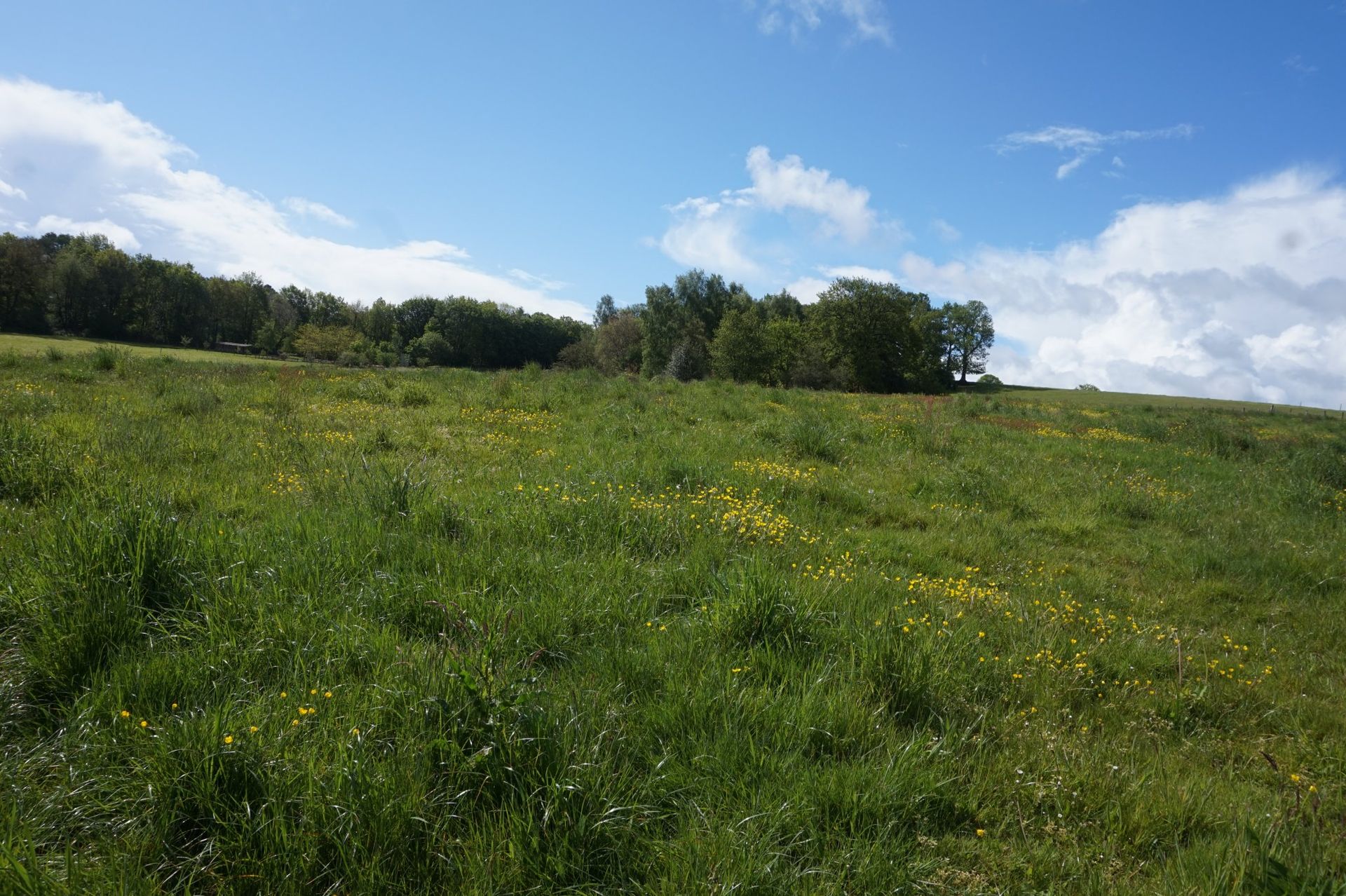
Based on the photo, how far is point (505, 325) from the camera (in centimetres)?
9556

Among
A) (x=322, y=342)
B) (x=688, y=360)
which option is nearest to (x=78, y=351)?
(x=688, y=360)

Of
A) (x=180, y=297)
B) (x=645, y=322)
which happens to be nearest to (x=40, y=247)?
(x=180, y=297)

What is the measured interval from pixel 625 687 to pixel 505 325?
9768 centimetres

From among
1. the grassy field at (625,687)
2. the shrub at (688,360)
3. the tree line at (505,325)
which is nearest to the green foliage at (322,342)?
the tree line at (505,325)

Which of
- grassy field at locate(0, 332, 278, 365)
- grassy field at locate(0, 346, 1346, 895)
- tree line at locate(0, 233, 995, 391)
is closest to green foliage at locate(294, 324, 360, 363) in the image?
tree line at locate(0, 233, 995, 391)

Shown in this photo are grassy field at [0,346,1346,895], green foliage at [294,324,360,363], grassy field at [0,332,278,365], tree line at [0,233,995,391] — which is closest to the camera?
grassy field at [0,346,1346,895]

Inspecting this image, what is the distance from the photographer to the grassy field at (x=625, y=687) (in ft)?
7.87

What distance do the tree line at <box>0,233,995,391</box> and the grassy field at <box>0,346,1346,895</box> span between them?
37.5 meters

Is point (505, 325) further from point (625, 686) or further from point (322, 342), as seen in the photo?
point (625, 686)

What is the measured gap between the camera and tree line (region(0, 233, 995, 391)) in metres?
58.9

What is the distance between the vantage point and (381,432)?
391 inches

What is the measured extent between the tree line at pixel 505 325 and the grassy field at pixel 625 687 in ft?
123

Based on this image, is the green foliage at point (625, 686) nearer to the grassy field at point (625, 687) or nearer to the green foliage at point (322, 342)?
the grassy field at point (625, 687)

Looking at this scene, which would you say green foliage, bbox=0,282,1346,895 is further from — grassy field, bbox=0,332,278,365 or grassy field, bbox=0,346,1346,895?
grassy field, bbox=0,332,278,365
